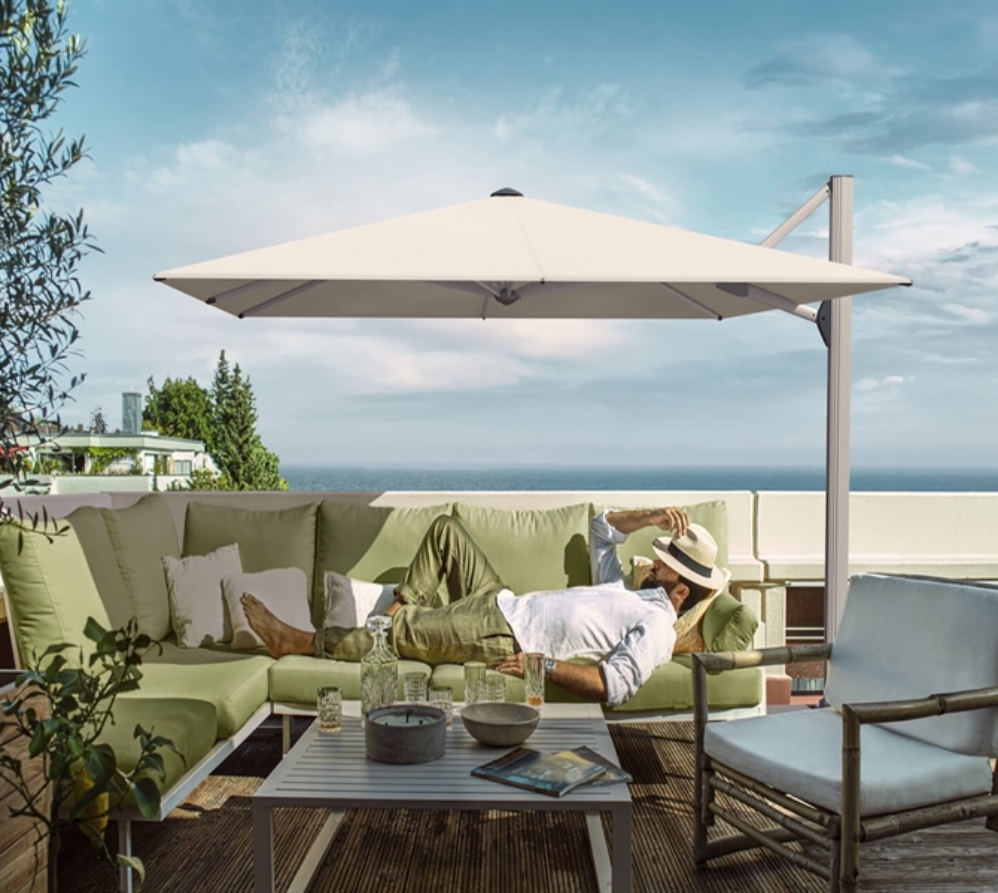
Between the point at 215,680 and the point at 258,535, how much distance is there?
1023mm

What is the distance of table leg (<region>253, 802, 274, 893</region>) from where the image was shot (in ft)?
7.51

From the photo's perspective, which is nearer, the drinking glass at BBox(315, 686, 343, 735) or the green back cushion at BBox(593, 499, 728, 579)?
the drinking glass at BBox(315, 686, 343, 735)

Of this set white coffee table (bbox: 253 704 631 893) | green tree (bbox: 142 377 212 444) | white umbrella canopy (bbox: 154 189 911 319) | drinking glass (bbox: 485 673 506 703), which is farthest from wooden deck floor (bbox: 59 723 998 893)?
green tree (bbox: 142 377 212 444)

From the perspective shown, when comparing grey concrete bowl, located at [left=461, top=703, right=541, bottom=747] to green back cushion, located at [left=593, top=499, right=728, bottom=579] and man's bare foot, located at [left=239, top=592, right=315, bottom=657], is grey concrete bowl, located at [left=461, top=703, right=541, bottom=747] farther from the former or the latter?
green back cushion, located at [left=593, top=499, right=728, bottom=579]

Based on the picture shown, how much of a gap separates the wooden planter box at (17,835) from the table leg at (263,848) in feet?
1.65

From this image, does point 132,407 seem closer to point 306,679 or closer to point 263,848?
point 306,679

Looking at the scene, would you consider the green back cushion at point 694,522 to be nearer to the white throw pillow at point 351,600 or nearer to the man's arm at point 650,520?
the man's arm at point 650,520

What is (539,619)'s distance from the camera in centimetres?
375

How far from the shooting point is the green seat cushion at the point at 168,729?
2.54m

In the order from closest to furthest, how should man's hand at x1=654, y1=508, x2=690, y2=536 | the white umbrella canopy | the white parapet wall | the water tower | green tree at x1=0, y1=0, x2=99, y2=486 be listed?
green tree at x1=0, y1=0, x2=99, y2=486
the white umbrella canopy
man's hand at x1=654, y1=508, x2=690, y2=536
the white parapet wall
the water tower

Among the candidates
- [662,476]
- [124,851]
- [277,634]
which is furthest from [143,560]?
[662,476]

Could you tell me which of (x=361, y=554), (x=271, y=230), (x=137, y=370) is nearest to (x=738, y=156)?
Answer: (x=271, y=230)

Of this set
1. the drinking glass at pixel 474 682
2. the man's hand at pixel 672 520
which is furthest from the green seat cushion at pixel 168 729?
the man's hand at pixel 672 520

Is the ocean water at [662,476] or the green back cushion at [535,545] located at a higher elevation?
the green back cushion at [535,545]
